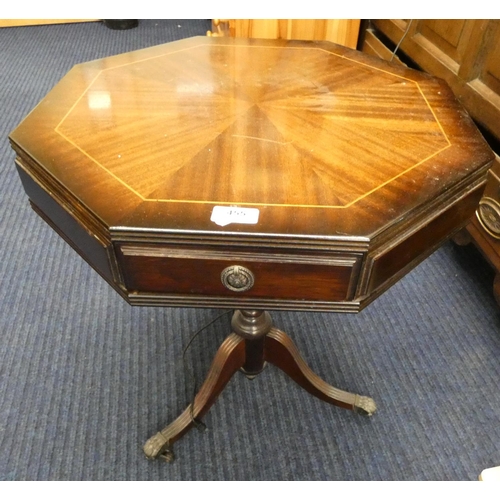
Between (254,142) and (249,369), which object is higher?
(254,142)

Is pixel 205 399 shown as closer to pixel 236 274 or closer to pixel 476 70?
pixel 236 274

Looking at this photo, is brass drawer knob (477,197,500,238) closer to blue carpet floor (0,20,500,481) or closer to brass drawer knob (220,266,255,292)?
blue carpet floor (0,20,500,481)

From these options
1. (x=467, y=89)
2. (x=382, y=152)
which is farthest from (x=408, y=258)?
(x=467, y=89)

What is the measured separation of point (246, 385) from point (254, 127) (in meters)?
0.61

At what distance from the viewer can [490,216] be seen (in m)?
1.09

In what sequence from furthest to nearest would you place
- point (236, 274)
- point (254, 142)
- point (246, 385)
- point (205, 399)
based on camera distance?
point (246, 385), point (205, 399), point (254, 142), point (236, 274)

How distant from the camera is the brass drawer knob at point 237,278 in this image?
568mm

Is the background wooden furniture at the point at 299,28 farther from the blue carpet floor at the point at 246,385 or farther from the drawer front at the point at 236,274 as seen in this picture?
the drawer front at the point at 236,274

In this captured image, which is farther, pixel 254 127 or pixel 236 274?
pixel 254 127

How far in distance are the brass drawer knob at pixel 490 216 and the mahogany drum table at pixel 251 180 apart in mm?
351

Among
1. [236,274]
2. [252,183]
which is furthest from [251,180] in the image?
[236,274]

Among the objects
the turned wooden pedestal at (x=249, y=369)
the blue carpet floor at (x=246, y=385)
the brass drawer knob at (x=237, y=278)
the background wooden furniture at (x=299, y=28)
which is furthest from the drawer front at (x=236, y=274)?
the background wooden furniture at (x=299, y=28)

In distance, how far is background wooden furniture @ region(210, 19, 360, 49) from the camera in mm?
1426

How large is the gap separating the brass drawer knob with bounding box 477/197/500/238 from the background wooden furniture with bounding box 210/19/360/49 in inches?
27.9
